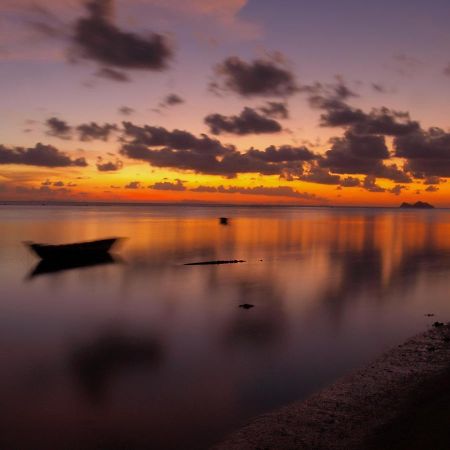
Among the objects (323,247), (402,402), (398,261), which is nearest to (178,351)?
(402,402)

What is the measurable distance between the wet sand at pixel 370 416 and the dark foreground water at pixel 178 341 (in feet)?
2.93

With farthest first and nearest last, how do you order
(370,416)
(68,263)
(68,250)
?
(68,250) → (68,263) → (370,416)

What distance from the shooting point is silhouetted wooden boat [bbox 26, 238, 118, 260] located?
41188 mm

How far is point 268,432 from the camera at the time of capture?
10383mm

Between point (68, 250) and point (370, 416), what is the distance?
36.8 meters

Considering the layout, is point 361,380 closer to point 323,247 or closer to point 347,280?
point 347,280

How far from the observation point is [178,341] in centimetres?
1853

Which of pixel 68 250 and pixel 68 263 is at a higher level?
pixel 68 250

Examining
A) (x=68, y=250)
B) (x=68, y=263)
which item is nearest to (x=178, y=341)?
(x=68, y=263)

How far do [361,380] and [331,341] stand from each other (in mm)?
4939

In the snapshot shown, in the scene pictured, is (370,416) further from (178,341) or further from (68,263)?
(68,263)

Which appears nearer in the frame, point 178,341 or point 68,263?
point 178,341

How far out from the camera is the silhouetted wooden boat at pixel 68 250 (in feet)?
135

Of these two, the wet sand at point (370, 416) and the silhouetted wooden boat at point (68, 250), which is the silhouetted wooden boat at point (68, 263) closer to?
the silhouetted wooden boat at point (68, 250)
